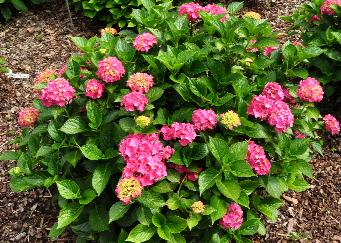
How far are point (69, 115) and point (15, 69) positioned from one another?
94.2 inches

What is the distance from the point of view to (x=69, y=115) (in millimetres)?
2766

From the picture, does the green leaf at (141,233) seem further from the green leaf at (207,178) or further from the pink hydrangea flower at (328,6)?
the pink hydrangea flower at (328,6)

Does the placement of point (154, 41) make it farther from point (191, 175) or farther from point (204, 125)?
point (191, 175)

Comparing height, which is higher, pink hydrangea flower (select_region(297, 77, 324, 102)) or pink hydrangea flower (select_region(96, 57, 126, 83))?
pink hydrangea flower (select_region(96, 57, 126, 83))

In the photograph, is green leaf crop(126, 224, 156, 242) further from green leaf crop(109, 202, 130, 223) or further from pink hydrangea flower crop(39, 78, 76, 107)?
pink hydrangea flower crop(39, 78, 76, 107)

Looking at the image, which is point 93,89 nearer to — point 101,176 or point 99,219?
point 101,176

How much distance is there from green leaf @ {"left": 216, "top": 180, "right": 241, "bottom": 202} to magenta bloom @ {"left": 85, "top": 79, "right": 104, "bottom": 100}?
34.3 inches

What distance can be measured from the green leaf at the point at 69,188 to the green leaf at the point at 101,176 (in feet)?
0.51

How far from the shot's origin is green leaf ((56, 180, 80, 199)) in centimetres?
250

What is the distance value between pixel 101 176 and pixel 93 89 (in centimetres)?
52

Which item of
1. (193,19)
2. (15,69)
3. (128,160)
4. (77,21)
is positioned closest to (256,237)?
(128,160)

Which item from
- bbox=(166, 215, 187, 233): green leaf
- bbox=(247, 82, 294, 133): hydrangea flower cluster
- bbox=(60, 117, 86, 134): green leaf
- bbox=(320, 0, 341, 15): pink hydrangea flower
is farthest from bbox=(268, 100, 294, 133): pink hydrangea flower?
bbox=(320, 0, 341, 15): pink hydrangea flower

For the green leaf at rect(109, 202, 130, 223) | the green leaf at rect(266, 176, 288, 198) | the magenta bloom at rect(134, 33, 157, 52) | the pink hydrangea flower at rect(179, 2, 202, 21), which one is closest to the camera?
the green leaf at rect(109, 202, 130, 223)

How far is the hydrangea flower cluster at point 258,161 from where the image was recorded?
2547 mm
